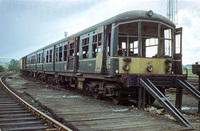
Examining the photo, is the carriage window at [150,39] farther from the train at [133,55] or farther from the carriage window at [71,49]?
the carriage window at [71,49]

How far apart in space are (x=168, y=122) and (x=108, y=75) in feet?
9.96

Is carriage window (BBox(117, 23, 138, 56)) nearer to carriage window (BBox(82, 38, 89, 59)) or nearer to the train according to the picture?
the train

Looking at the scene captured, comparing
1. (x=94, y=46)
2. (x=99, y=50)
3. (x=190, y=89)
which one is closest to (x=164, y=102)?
(x=190, y=89)

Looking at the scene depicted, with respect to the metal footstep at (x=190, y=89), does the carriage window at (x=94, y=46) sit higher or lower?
higher

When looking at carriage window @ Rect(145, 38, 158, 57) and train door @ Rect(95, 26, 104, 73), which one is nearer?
carriage window @ Rect(145, 38, 158, 57)

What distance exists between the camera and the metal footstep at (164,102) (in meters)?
5.55

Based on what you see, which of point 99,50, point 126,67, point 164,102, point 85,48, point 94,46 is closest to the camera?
point 164,102

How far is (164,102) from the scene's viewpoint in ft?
20.6

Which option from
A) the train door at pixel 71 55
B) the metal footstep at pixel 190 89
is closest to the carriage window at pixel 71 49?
the train door at pixel 71 55

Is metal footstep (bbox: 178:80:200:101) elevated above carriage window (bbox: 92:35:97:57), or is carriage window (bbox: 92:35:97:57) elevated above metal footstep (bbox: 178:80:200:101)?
carriage window (bbox: 92:35:97:57)

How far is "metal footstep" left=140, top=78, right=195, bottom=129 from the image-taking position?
555 centimetres

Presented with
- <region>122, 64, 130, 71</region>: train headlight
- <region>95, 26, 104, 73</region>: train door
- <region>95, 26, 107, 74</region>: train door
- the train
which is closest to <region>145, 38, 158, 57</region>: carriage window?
the train

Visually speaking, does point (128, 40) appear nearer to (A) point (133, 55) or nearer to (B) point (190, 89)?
(A) point (133, 55)

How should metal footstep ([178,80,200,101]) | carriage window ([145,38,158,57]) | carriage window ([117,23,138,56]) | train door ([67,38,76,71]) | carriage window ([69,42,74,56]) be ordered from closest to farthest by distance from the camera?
metal footstep ([178,80,200,101]) < carriage window ([117,23,138,56]) < carriage window ([145,38,158,57]) < train door ([67,38,76,71]) < carriage window ([69,42,74,56])
